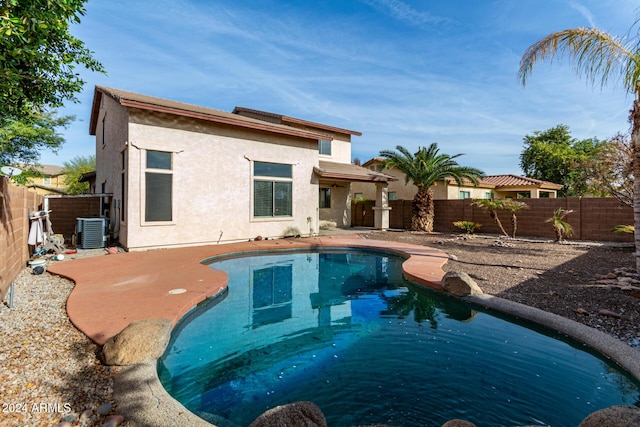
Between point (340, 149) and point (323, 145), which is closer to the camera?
point (323, 145)

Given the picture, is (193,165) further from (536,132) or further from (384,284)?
(536,132)

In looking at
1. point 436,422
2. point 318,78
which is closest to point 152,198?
point 436,422

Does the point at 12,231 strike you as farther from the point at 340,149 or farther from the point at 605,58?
the point at 340,149

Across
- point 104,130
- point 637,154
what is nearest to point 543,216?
point 637,154

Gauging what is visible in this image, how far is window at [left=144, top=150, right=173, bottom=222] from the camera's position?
34.8ft

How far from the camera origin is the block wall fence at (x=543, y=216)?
1421 cm

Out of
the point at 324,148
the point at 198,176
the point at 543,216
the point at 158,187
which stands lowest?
the point at 543,216

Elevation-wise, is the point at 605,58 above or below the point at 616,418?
above

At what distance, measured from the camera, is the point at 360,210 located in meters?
22.8

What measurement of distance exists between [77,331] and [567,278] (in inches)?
384

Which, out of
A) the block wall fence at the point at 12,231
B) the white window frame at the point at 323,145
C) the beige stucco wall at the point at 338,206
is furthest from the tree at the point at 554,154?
the block wall fence at the point at 12,231

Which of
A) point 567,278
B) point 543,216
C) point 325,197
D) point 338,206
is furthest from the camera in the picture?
point 338,206

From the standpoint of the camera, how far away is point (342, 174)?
53.0 feet

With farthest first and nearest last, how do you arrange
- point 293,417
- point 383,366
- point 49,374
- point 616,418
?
point 383,366 → point 49,374 → point 293,417 → point 616,418
